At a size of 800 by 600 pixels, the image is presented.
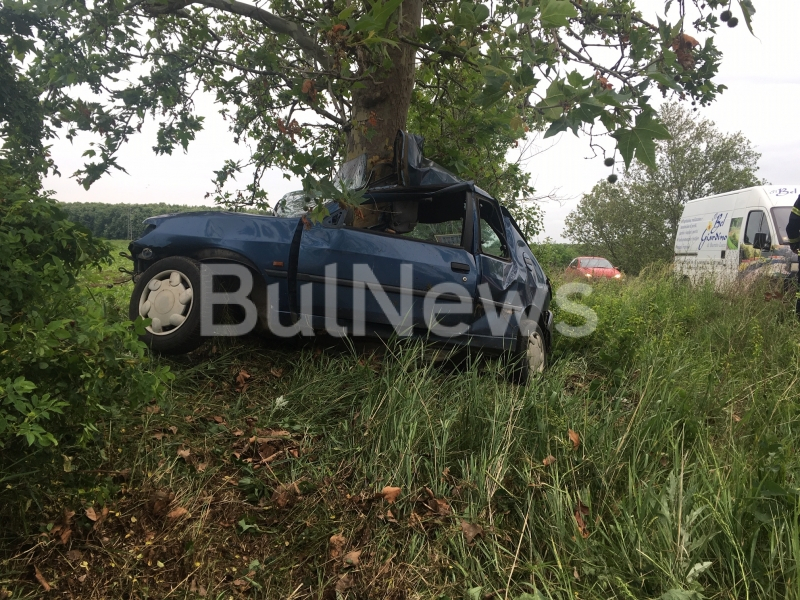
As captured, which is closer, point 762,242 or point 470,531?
point 470,531

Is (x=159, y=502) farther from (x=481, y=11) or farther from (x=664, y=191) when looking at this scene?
(x=664, y=191)

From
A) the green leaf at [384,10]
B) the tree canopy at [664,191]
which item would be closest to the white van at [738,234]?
the green leaf at [384,10]

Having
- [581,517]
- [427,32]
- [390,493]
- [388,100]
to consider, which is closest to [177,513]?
[390,493]

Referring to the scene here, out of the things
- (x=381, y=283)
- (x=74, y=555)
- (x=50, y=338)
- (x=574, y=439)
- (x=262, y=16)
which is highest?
(x=262, y=16)

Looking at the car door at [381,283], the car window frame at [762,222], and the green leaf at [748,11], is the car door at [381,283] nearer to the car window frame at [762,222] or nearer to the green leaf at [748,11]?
the green leaf at [748,11]

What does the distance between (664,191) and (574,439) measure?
29.2m

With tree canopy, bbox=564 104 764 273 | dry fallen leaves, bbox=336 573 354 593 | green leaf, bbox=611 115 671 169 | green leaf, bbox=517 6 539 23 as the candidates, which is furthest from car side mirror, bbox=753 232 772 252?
tree canopy, bbox=564 104 764 273

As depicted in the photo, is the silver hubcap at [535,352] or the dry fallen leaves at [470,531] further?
the silver hubcap at [535,352]

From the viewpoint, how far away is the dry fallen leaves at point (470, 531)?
9.41 ft

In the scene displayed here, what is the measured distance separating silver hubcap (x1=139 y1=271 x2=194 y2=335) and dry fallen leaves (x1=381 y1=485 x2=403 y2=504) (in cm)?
197

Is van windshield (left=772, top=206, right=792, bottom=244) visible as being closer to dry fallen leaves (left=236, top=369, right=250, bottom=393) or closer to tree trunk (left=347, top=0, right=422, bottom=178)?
tree trunk (left=347, top=0, right=422, bottom=178)

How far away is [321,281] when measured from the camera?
4.47m

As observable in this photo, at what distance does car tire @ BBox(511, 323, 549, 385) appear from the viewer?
195 inches

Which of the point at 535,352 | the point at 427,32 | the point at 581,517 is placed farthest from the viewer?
the point at 535,352
